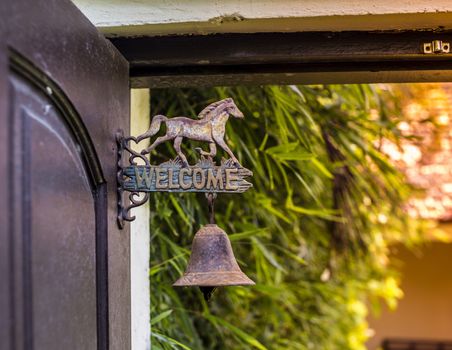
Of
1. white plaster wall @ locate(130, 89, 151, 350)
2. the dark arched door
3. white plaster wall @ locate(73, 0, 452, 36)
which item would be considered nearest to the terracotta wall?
white plaster wall @ locate(130, 89, 151, 350)

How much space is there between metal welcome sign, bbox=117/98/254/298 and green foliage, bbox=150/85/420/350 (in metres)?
0.39

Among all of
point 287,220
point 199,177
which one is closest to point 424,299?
point 287,220

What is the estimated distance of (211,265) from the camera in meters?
1.50

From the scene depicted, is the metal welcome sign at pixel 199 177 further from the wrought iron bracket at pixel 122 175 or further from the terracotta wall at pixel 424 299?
the terracotta wall at pixel 424 299

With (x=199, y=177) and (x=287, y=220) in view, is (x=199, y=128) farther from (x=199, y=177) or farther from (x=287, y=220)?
(x=287, y=220)

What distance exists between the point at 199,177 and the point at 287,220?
2.59ft

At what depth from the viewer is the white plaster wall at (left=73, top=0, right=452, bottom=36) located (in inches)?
55.5

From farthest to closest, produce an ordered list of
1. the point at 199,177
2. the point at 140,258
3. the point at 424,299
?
1. the point at 424,299
2. the point at 140,258
3. the point at 199,177

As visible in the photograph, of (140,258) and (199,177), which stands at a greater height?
(199,177)

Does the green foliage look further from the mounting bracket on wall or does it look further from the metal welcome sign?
the mounting bracket on wall

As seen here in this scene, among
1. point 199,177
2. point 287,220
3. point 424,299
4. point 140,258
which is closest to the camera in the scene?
point 199,177

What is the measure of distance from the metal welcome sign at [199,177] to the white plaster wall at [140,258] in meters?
0.26

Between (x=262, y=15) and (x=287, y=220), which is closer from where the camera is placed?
(x=262, y=15)

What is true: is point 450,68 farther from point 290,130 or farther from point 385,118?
point 385,118
